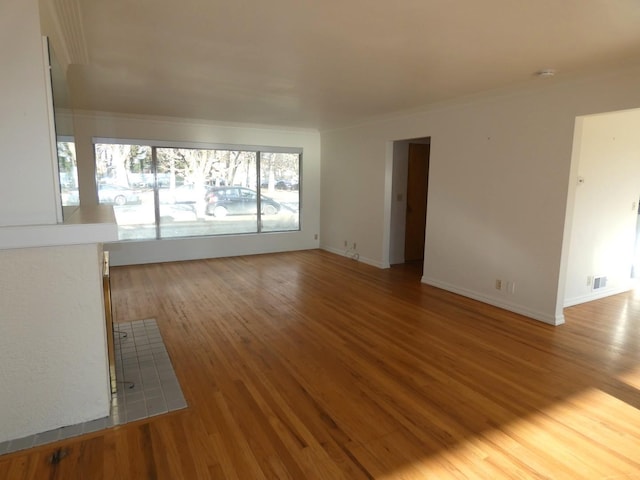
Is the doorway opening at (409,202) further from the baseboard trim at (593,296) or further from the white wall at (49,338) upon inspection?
the white wall at (49,338)

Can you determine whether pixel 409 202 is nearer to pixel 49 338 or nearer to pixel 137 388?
pixel 137 388

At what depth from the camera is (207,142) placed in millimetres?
6797

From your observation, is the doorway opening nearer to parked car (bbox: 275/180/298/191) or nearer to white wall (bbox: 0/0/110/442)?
parked car (bbox: 275/180/298/191)

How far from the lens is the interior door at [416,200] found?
666cm

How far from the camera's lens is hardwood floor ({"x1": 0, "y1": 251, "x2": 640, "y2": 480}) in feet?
6.46

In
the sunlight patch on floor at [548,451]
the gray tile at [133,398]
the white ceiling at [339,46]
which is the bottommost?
the gray tile at [133,398]

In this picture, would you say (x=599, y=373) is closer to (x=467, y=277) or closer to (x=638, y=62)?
(x=467, y=277)

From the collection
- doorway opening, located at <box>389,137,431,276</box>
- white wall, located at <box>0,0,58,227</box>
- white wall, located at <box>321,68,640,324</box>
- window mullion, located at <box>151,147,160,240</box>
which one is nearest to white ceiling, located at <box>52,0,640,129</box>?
white wall, located at <box>321,68,640,324</box>

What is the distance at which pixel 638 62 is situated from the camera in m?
3.09

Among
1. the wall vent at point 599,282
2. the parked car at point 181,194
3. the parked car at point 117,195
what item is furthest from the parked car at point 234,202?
the wall vent at point 599,282

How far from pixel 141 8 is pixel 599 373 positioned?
416 centimetres

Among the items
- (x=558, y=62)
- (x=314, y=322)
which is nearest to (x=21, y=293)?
(x=314, y=322)

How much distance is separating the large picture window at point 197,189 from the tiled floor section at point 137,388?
338 cm

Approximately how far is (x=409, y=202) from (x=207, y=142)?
380 cm
